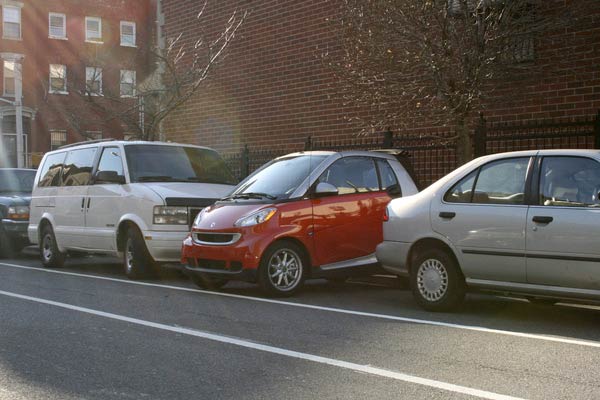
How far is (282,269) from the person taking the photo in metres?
8.98

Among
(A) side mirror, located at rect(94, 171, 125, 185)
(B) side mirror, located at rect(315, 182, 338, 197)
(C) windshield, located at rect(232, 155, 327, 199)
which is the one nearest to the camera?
(B) side mirror, located at rect(315, 182, 338, 197)

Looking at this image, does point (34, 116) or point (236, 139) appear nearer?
point (236, 139)

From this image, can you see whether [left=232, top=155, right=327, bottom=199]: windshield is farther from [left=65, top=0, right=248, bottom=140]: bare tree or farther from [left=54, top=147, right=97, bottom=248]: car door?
[left=65, top=0, right=248, bottom=140]: bare tree

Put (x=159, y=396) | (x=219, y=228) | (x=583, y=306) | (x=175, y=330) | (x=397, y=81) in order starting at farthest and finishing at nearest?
(x=397, y=81), (x=219, y=228), (x=583, y=306), (x=175, y=330), (x=159, y=396)

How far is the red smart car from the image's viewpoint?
886 cm

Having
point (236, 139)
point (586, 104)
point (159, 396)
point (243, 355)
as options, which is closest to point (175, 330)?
point (243, 355)

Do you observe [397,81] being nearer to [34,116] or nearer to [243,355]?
[243,355]

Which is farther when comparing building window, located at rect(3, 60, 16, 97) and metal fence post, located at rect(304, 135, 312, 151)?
building window, located at rect(3, 60, 16, 97)

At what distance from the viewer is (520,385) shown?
500 cm

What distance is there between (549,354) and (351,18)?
249 inches

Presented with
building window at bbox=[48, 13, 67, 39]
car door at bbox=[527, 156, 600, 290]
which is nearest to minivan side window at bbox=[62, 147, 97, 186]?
car door at bbox=[527, 156, 600, 290]

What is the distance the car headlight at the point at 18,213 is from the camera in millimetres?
14984

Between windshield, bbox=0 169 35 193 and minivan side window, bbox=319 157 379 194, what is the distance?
9211 millimetres

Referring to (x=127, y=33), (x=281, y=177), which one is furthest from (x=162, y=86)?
(x=127, y=33)
